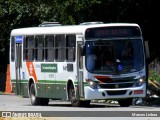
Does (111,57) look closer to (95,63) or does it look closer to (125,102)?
(95,63)

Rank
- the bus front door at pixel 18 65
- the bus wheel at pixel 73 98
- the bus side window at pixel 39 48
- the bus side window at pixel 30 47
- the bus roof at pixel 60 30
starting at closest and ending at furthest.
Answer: the bus roof at pixel 60 30
the bus wheel at pixel 73 98
the bus side window at pixel 39 48
the bus side window at pixel 30 47
the bus front door at pixel 18 65

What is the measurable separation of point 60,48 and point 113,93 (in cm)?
323

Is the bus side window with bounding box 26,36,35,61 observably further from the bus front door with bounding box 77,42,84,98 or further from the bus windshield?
the bus windshield

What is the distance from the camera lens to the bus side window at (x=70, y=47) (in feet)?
96.6

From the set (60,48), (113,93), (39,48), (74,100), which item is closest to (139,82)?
(113,93)

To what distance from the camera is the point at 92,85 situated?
28375mm

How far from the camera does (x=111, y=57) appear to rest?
93.7ft

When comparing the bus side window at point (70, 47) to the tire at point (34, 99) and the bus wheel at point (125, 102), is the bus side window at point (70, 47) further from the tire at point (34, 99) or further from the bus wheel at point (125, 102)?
the tire at point (34, 99)

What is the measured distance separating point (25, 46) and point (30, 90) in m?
1.88

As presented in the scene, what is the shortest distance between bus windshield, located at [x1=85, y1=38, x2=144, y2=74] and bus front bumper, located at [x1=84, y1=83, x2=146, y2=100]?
26.2 inches

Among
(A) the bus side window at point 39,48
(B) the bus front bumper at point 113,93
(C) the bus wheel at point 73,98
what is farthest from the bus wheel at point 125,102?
(A) the bus side window at point 39,48

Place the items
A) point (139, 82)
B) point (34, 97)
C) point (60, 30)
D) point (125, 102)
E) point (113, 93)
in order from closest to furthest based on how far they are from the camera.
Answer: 1. point (113, 93)
2. point (139, 82)
3. point (125, 102)
4. point (60, 30)
5. point (34, 97)

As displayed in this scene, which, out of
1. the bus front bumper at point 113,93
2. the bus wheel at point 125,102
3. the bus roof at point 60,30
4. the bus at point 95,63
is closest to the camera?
the bus front bumper at point 113,93

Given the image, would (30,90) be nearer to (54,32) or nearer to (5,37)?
(54,32)
